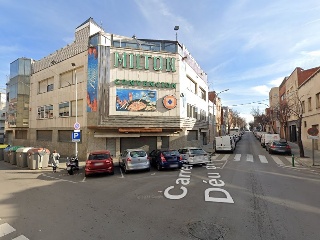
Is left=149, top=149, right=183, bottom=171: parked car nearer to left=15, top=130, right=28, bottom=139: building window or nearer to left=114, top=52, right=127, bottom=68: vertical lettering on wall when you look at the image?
left=114, top=52, right=127, bottom=68: vertical lettering on wall

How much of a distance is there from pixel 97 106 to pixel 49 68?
1073 cm

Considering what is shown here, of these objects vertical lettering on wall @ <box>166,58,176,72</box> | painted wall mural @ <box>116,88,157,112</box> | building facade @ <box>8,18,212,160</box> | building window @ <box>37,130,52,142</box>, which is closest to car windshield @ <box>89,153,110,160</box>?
building facade @ <box>8,18,212,160</box>

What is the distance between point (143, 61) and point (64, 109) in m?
10.0

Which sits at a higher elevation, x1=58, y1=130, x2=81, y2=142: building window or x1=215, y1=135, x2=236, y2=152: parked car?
x1=58, y1=130, x2=81, y2=142: building window

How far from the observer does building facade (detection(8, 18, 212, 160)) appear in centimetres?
2036

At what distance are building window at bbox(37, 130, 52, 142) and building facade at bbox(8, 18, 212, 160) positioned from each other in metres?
0.60

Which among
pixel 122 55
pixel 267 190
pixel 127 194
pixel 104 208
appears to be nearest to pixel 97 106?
pixel 122 55

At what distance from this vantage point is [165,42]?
74.0 feet

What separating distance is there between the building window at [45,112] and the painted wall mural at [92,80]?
7676mm

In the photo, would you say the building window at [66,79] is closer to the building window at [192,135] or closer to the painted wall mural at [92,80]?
the painted wall mural at [92,80]

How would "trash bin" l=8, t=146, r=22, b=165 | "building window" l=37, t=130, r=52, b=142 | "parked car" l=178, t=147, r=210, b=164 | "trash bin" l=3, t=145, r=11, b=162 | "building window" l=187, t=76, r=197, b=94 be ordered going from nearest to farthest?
"parked car" l=178, t=147, r=210, b=164 < "trash bin" l=8, t=146, r=22, b=165 < "trash bin" l=3, t=145, r=11, b=162 < "building window" l=37, t=130, r=52, b=142 < "building window" l=187, t=76, r=197, b=94

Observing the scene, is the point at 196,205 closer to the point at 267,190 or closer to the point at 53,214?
the point at 267,190

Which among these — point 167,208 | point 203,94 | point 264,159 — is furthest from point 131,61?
point 203,94

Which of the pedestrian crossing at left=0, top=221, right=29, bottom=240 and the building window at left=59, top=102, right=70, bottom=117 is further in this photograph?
the building window at left=59, top=102, right=70, bottom=117
